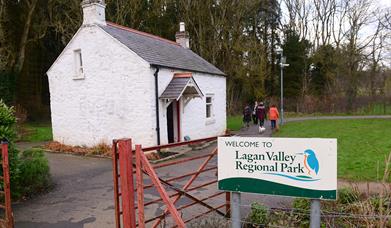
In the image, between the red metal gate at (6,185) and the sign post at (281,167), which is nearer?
the sign post at (281,167)

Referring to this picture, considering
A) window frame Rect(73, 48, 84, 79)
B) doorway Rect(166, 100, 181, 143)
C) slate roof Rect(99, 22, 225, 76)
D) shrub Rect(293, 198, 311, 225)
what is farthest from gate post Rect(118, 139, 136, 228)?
window frame Rect(73, 48, 84, 79)

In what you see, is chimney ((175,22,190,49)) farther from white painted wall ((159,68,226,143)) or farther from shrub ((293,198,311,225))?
shrub ((293,198,311,225))

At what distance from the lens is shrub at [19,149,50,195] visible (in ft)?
25.0

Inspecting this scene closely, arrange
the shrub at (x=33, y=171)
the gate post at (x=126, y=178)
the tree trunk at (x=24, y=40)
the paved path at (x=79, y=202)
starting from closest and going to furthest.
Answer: the gate post at (x=126, y=178) → the paved path at (x=79, y=202) → the shrub at (x=33, y=171) → the tree trunk at (x=24, y=40)

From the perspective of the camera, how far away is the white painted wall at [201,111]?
44.4 ft

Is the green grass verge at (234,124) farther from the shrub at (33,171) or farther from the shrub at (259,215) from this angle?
the shrub at (259,215)

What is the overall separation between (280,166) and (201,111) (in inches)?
515

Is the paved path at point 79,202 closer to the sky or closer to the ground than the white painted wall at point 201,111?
closer to the ground

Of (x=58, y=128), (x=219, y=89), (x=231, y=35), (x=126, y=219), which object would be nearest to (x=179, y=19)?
(x=231, y=35)

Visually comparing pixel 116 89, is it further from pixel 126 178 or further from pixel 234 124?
pixel 234 124

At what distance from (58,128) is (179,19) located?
775 inches

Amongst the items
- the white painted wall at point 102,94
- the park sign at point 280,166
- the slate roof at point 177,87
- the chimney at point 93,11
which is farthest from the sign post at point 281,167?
the chimney at point 93,11

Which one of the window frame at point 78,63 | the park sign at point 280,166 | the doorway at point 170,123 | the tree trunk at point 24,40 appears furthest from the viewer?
the tree trunk at point 24,40

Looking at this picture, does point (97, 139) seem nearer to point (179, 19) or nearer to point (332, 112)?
point (179, 19)
